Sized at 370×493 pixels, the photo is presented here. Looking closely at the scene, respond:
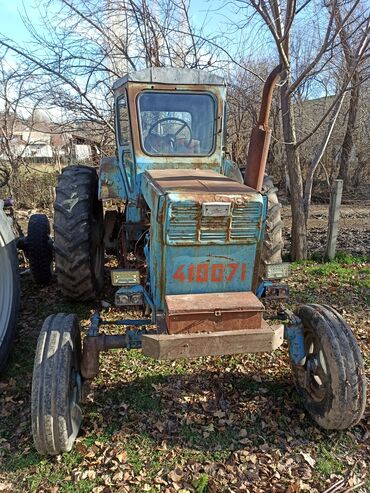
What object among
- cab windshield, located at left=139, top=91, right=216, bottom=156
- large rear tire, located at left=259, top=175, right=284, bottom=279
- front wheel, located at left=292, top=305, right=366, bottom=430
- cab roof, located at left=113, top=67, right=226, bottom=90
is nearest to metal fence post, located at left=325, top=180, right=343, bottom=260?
large rear tire, located at left=259, top=175, right=284, bottom=279

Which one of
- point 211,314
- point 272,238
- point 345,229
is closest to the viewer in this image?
point 211,314

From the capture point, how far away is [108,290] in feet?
17.9

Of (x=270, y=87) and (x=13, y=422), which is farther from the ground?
(x=270, y=87)

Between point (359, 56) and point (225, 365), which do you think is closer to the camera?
point (225, 365)

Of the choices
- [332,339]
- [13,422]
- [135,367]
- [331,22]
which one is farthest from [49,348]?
[331,22]

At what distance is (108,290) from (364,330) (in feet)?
10.2

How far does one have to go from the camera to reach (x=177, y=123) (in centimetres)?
414

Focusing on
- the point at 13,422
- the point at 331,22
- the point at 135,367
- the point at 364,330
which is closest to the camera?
the point at 13,422

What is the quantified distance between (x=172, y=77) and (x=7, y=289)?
2.46 metres

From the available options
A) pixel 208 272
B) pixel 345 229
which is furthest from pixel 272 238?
pixel 345 229

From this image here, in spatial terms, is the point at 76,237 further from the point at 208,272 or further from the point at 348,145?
the point at 348,145

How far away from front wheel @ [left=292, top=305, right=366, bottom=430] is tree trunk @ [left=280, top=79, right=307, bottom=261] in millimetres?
3255

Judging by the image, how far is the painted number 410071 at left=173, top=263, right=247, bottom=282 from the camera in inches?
121

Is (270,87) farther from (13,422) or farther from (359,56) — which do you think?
(13,422)
